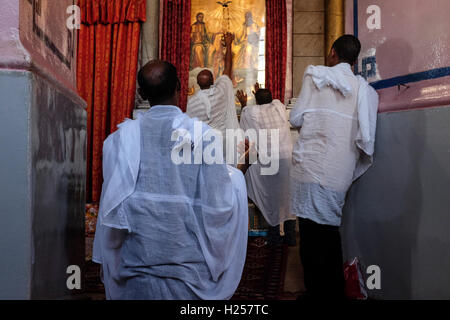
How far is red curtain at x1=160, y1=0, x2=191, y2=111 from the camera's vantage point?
6.01m

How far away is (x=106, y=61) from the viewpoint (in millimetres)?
6004

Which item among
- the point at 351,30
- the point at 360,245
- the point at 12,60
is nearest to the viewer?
the point at 12,60

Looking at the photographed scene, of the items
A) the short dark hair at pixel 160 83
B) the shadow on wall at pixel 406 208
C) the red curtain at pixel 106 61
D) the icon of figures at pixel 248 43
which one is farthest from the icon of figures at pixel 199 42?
the short dark hair at pixel 160 83

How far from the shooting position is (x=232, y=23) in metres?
6.14

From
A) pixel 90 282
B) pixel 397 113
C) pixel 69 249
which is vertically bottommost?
pixel 90 282

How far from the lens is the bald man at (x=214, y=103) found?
4035 mm

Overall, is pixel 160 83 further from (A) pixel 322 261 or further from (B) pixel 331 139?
(A) pixel 322 261

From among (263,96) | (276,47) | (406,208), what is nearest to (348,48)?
(406,208)

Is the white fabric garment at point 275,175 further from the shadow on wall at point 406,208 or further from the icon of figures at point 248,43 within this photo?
the shadow on wall at point 406,208

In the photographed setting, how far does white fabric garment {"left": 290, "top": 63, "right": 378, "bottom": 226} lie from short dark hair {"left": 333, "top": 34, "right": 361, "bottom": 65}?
2.4 inches

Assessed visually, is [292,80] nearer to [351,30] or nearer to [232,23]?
[232,23]

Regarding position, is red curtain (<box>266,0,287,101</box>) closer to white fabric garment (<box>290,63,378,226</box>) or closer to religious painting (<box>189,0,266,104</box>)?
religious painting (<box>189,0,266,104</box>)
